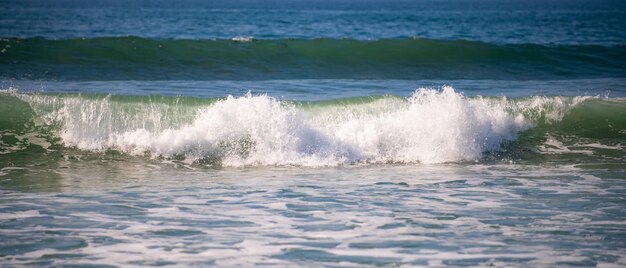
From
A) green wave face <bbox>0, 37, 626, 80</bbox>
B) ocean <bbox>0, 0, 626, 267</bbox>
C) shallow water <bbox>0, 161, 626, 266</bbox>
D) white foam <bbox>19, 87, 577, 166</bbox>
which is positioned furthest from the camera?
green wave face <bbox>0, 37, 626, 80</bbox>

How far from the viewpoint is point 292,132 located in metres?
10.9

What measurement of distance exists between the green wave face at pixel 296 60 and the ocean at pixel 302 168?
193 millimetres

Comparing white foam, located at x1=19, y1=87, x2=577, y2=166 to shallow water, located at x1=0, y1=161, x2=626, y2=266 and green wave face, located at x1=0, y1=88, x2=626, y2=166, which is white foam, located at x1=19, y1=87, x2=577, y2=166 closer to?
green wave face, located at x1=0, y1=88, x2=626, y2=166

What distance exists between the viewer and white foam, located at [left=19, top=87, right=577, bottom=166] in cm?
1064

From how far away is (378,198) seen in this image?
26.1 ft

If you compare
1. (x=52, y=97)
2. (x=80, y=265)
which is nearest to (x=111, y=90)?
(x=52, y=97)

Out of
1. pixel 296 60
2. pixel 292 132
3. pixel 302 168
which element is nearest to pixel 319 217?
pixel 302 168

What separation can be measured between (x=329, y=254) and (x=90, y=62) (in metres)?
15.5

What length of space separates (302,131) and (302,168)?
1.10m

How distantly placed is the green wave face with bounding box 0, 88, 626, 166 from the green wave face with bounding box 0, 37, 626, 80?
6.04 meters

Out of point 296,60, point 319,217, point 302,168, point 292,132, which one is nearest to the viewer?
point 319,217

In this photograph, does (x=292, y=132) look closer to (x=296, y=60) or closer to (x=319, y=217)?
(x=319, y=217)

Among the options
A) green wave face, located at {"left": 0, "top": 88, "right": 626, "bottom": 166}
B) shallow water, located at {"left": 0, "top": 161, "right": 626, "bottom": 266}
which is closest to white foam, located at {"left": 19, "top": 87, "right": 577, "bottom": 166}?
green wave face, located at {"left": 0, "top": 88, "right": 626, "bottom": 166}

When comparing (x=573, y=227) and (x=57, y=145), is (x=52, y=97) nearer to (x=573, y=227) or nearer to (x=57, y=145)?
(x=57, y=145)
